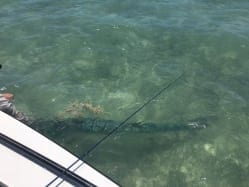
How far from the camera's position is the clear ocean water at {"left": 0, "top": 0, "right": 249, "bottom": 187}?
9617mm

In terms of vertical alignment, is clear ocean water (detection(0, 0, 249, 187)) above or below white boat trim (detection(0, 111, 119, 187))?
below

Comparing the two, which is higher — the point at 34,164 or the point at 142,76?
the point at 34,164

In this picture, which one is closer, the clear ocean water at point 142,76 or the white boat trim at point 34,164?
the white boat trim at point 34,164

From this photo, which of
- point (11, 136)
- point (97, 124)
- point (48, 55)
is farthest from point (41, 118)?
point (11, 136)

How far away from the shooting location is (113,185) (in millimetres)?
6371

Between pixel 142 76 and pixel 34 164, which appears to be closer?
pixel 34 164

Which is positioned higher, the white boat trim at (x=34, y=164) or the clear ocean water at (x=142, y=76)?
the white boat trim at (x=34, y=164)

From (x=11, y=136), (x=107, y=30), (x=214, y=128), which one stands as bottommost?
(x=214, y=128)

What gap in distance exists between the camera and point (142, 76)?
473 inches

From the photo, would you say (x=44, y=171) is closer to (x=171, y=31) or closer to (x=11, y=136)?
(x=11, y=136)

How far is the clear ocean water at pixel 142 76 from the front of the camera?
9617 mm

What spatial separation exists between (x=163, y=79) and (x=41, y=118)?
3.52 metres

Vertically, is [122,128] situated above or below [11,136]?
below

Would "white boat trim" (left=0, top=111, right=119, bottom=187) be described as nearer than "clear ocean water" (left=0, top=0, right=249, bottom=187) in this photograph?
Yes
